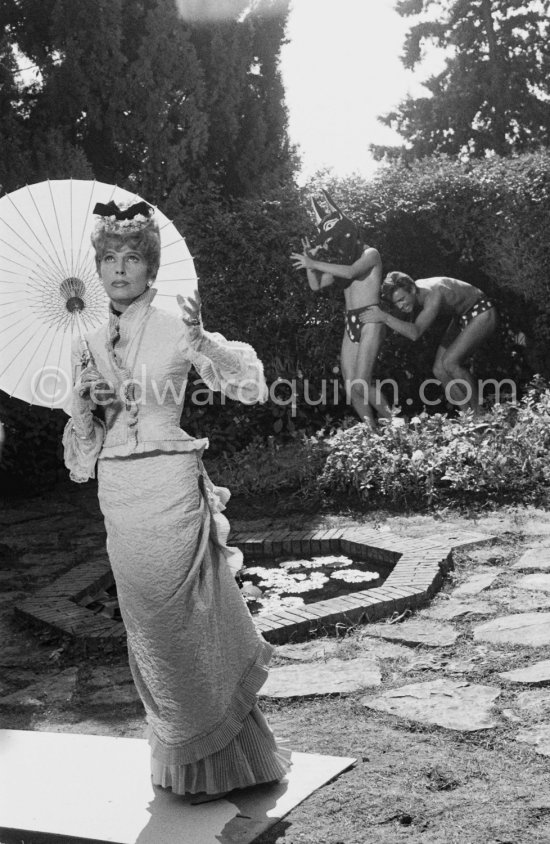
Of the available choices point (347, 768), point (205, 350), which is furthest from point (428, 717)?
point (205, 350)

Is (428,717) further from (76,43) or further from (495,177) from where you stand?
(76,43)

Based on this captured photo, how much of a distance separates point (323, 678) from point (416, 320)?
5.89 m

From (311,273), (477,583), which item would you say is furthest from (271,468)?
(477,583)

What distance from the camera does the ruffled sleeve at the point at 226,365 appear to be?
280cm

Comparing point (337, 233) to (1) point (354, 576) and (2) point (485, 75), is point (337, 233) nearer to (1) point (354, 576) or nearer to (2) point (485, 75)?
(1) point (354, 576)

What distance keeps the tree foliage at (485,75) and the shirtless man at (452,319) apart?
1537cm

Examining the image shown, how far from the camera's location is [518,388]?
10.4 meters

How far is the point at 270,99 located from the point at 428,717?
34.7 feet

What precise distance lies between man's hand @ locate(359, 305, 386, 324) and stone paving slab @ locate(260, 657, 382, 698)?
5.57m

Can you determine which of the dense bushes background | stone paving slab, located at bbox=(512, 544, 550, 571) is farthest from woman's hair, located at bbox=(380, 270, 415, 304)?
stone paving slab, located at bbox=(512, 544, 550, 571)

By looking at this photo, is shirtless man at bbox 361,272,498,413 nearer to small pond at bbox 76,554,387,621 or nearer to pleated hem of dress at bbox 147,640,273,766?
small pond at bbox 76,554,387,621

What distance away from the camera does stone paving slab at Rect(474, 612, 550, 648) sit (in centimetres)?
405

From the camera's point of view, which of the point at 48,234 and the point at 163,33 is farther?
→ the point at 163,33

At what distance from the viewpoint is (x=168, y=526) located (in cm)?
278
